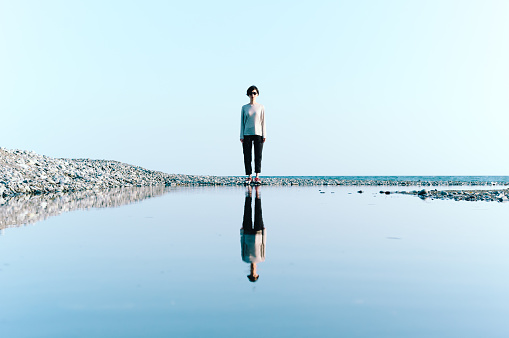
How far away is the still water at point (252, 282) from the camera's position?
6.09 feet

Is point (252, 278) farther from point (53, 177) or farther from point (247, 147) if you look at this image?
point (53, 177)

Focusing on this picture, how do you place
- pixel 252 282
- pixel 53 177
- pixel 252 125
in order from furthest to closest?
pixel 53 177 < pixel 252 125 < pixel 252 282

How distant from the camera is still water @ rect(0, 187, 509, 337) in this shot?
6.09ft

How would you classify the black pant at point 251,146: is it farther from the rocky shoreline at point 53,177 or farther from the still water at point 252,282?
the still water at point 252,282

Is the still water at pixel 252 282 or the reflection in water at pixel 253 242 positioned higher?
the reflection in water at pixel 253 242

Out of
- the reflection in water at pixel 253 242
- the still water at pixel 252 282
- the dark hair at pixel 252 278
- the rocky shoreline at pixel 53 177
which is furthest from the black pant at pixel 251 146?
the dark hair at pixel 252 278

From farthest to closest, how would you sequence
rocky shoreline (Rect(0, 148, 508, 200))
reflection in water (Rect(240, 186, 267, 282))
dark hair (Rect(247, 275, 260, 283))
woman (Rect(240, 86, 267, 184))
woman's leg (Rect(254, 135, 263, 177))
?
1. rocky shoreline (Rect(0, 148, 508, 200))
2. woman's leg (Rect(254, 135, 263, 177))
3. woman (Rect(240, 86, 267, 184))
4. reflection in water (Rect(240, 186, 267, 282))
5. dark hair (Rect(247, 275, 260, 283))

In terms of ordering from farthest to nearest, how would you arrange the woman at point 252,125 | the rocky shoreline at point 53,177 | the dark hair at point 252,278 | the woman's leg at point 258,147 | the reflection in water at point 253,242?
the rocky shoreline at point 53,177
the woman's leg at point 258,147
the woman at point 252,125
the reflection in water at point 253,242
the dark hair at point 252,278

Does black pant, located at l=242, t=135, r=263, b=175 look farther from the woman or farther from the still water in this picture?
the still water

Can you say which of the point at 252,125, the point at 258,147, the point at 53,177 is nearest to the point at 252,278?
the point at 252,125

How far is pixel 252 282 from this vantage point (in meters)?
2.49

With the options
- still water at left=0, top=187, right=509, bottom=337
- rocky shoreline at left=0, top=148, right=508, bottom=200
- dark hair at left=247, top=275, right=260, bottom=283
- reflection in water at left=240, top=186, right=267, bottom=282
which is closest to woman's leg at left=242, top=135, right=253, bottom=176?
rocky shoreline at left=0, top=148, right=508, bottom=200

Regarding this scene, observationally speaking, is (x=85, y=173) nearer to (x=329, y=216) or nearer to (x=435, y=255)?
(x=329, y=216)

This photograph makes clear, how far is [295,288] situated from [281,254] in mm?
977
